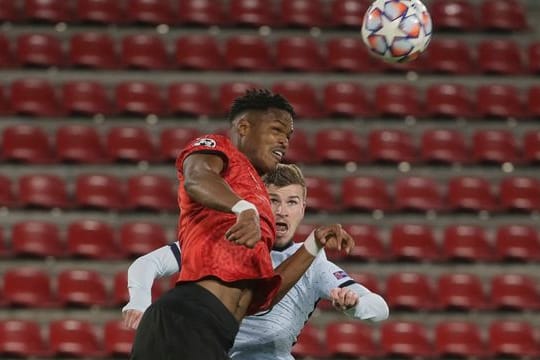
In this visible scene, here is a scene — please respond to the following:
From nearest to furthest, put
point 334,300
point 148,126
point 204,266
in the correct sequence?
point 204,266, point 334,300, point 148,126

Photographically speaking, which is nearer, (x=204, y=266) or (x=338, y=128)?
(x=204, y=266)

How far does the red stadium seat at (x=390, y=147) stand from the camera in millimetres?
10898

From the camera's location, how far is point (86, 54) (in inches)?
450

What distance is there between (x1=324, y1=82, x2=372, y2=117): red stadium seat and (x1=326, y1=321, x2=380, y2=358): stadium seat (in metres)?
2.49

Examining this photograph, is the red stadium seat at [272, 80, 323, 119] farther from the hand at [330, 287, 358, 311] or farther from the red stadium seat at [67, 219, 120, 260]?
the hand at [330, 287, 358, 311]

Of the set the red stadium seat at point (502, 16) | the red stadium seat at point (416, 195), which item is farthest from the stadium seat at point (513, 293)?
the red stadium seat at point (502, 16)

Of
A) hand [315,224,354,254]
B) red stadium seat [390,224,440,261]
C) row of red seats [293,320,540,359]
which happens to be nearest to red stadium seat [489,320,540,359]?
row of red seats [293,320,540,359]

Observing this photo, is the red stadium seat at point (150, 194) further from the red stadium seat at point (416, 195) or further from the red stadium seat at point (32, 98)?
the red stadium seat at point (416, 195)

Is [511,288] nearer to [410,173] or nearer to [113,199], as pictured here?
[410,173]

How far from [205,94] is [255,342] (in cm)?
663

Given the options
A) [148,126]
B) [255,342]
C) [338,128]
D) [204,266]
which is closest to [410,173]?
[338,128]

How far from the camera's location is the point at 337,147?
10.9 m

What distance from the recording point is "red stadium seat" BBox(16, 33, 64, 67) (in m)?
11.4

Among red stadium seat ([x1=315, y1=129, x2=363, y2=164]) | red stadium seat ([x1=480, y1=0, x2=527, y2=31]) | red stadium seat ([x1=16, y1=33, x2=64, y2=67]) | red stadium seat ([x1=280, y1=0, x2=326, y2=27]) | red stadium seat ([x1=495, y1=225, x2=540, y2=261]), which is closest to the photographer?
red stadium seat ([x1=495, y1=225, x2=540, y2=261])
